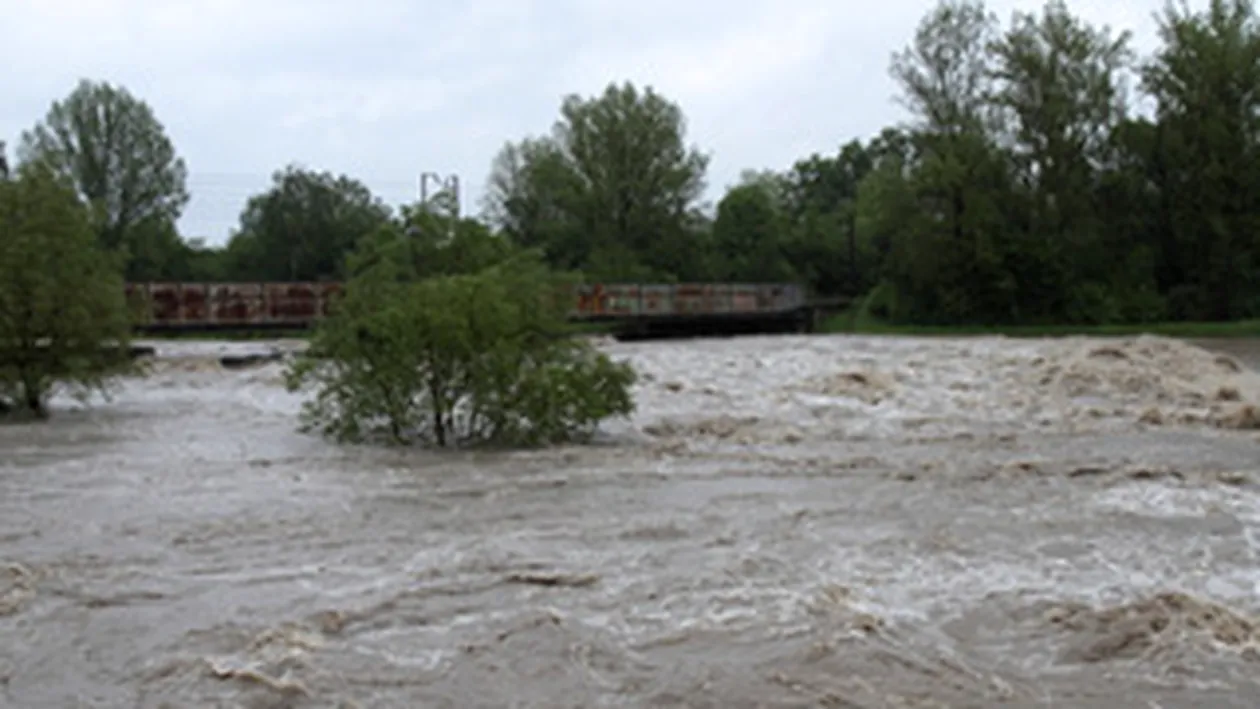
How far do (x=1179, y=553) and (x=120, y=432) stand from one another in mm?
14679

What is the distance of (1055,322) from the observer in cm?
6191

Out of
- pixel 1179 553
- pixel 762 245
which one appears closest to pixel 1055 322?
pixel 762 245

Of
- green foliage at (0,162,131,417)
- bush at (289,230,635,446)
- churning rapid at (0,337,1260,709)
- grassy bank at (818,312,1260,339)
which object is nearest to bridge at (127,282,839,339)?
grassy bank at (818,312,1260,339)

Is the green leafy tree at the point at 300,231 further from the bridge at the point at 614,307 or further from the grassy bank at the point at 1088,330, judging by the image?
the grassy bank at the point at 1088,330

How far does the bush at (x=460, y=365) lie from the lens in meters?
15.8

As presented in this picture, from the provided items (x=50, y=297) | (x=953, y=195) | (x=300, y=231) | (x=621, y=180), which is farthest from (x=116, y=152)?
(x=50, y=297)

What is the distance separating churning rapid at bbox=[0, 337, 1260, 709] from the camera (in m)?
6.04

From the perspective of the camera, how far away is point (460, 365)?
15953 millimetres

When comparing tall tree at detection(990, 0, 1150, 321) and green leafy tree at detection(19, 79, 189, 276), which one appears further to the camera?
green leafy tree at detection(19, 79, 189, 276)

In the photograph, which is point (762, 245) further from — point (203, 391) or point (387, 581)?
point (387, 581)

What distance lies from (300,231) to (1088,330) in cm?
4907

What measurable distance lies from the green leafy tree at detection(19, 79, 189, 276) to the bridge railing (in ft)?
94.5

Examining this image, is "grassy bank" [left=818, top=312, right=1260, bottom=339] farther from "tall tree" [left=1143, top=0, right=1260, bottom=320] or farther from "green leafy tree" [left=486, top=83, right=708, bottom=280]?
"green leafy tree" [left=486, top=83, right=708, bottom=280]

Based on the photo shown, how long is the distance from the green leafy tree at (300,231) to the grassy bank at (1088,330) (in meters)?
35.0
